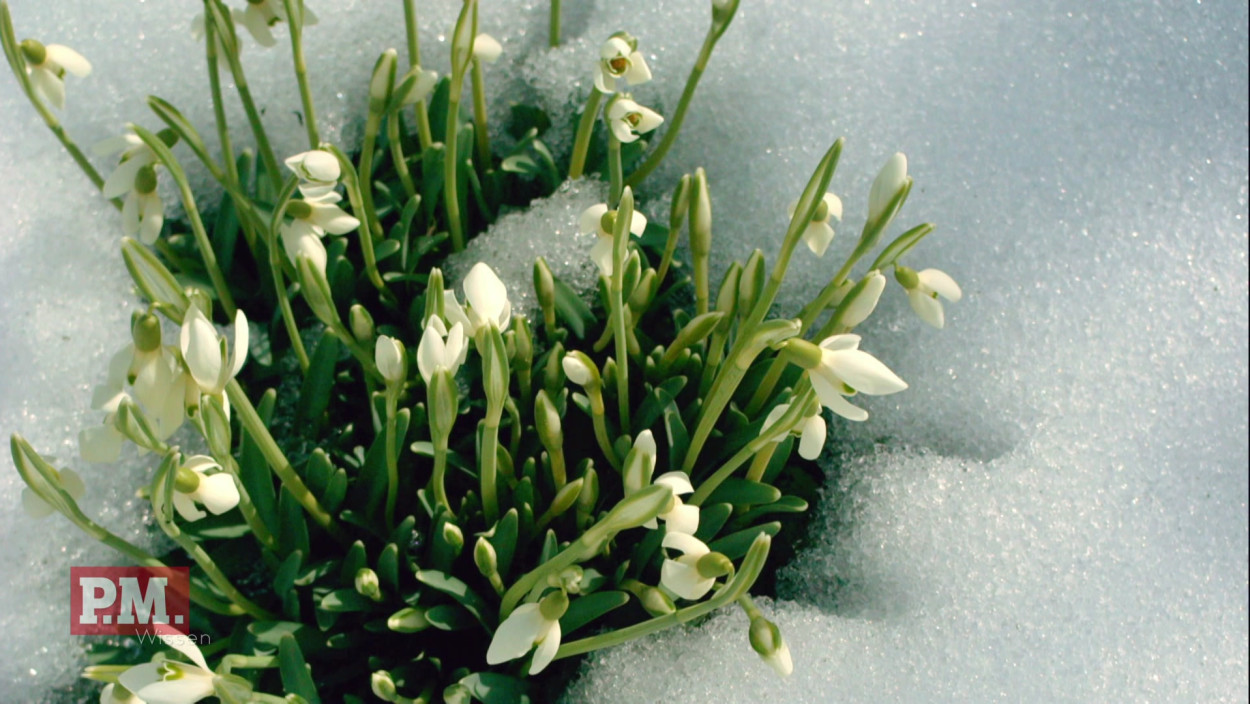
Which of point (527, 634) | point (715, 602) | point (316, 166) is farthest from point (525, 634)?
point (316, 166)

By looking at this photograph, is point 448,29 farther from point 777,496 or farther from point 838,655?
point 838,655

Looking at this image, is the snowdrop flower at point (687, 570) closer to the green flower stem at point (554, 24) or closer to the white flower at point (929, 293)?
the white flower at point (929, 293)

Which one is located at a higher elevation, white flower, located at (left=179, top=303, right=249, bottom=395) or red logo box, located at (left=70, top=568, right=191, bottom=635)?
white flower, located at (left=179, top=303, right=249, bottom=395)

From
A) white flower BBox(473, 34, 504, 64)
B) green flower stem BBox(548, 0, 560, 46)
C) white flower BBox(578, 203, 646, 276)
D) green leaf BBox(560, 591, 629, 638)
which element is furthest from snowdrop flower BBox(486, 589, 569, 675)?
green flower stem BBox(548, 0, 560, 46)

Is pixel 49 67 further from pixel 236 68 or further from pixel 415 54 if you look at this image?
pixel 415 54

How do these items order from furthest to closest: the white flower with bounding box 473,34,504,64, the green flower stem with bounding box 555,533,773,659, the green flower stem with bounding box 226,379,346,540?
1. the white flower with bounding box 473,34,504,64
2. the green flower stem with bounding box 226,379,346,540
3. the green flower stem with bounding box 555,533,773,659

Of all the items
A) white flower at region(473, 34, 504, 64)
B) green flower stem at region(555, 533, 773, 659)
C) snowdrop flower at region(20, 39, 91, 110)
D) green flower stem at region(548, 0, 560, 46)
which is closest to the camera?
green flower stem at region(555, 533, 773, 659)

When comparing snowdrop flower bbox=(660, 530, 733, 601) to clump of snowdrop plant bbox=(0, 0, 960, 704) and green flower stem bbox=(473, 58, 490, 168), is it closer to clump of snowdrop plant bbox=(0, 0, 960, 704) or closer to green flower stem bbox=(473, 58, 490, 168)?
clump of snowdrop plant bbox=(0, 0, 960, 704)

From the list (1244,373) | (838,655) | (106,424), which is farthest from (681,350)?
(1244,373)
